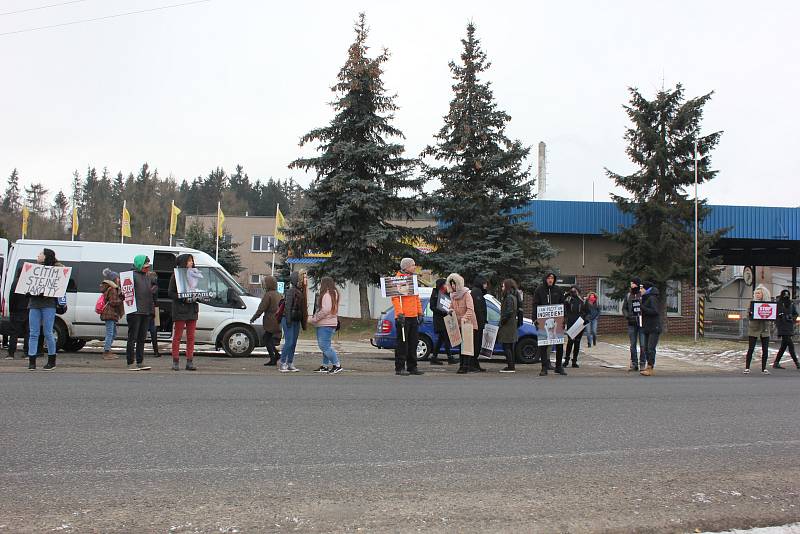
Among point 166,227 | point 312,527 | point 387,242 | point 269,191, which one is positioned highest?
point 269,191

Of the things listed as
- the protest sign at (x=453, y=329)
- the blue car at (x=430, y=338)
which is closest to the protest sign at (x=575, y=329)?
the blue car at (x=430, y=338)

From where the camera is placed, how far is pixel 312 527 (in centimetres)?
414

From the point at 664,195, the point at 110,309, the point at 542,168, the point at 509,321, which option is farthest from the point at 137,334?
the point at 542,168

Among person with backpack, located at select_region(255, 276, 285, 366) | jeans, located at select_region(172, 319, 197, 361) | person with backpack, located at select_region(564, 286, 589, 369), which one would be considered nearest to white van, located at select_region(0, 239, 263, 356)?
person with backpack, located at select_region(255, 276, 285, 366)

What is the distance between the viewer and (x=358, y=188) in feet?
90.4

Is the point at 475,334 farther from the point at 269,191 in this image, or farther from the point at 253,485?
the point at 269,191

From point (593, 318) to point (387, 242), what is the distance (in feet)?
28.6

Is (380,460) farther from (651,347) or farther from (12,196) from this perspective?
(12,196)

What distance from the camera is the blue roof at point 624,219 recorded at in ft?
104

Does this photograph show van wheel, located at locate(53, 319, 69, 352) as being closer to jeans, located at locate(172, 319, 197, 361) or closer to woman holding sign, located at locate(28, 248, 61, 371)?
woman holding sign, located at locate(28, 248, 61, 371)

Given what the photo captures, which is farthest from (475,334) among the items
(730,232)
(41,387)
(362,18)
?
(730,232)

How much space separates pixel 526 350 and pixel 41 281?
10182 mm

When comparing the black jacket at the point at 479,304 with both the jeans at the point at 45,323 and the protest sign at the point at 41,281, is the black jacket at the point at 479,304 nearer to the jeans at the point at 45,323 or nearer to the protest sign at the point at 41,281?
the protest sign at the point at 41,281

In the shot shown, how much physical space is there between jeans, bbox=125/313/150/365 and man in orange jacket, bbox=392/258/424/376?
14.4 ft
